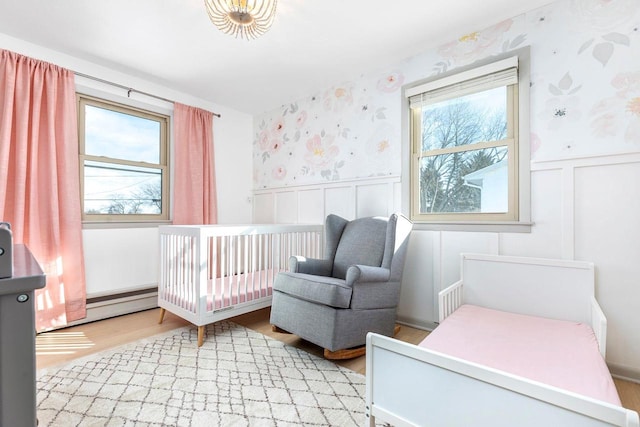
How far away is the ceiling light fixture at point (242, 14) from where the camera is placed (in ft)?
5.52

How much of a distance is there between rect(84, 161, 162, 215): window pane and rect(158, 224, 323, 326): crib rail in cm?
76

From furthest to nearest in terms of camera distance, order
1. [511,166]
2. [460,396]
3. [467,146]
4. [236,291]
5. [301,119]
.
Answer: [301,119] → [236,291] → [467,146] → [511,166] → [460,396]

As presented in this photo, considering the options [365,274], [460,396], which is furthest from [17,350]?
[365,274]

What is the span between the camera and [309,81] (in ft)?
9.84

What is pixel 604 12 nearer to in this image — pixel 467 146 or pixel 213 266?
pixel 467 146

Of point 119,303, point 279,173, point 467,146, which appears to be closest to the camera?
point 467,146

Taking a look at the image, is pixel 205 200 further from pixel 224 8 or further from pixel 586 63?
pixel 586 63

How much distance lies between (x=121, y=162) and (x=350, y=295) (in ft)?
8.28

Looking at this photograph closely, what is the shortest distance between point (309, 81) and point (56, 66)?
6.82 ft

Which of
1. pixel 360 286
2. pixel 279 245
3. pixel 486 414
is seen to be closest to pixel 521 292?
pixel 360 286

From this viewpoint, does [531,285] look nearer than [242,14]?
No

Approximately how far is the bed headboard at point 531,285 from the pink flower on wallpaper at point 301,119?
215 centimetres

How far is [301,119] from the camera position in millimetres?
3365

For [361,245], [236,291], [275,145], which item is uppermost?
[275,145]
